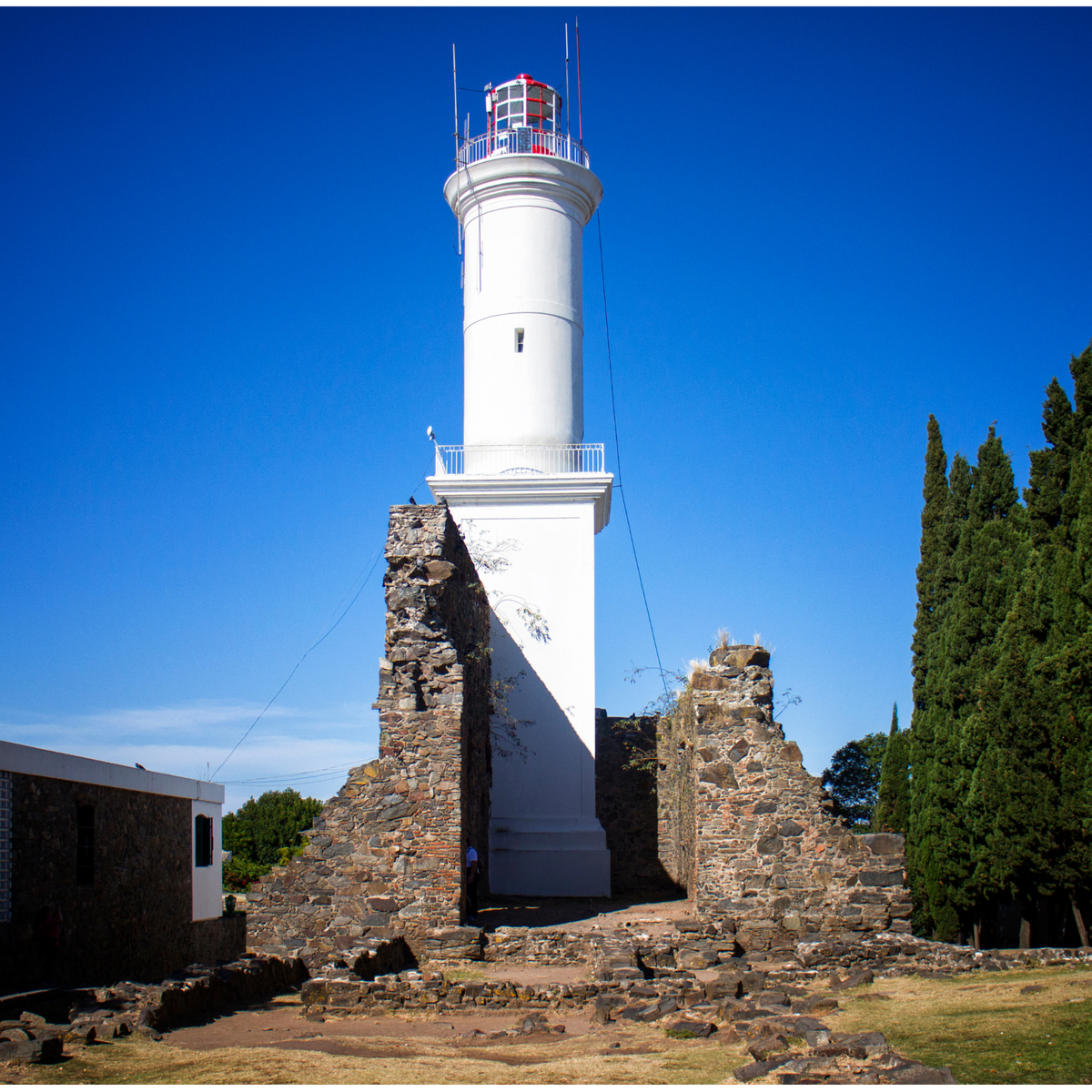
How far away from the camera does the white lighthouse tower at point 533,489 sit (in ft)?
59.3

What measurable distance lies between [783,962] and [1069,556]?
7907 mm

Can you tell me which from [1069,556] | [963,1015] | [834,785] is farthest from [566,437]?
[834,785]

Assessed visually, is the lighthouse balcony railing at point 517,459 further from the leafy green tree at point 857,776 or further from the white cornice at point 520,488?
the leafy green tree at point 857,776

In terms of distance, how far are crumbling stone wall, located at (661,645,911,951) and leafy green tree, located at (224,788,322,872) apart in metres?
30.2

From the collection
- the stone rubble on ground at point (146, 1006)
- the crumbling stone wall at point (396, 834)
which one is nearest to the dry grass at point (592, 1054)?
the stone rubble on ground at point (146, 1006)

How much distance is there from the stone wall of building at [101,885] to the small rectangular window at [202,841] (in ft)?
2.62

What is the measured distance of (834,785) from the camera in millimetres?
35781

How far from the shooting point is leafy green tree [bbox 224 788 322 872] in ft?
131

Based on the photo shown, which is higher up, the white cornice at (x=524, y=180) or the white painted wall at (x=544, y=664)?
the white cornice at (x=524, y=180)

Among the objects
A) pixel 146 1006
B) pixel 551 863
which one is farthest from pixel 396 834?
pixel 551 863

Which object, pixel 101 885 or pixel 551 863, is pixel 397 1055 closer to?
pixel 101 885

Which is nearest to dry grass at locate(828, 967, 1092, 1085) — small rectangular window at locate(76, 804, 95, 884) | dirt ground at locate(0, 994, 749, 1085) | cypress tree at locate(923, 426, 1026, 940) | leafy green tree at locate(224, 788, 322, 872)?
dirt ground at locate(0, 994, 749, 1085)

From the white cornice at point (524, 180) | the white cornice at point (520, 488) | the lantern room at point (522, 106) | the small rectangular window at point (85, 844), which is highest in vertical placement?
the lantern room at point (522, 106)

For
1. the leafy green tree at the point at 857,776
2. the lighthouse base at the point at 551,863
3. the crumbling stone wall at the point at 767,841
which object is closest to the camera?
the crumbling stone wall at the point at 767,841
